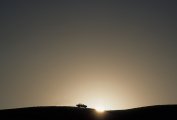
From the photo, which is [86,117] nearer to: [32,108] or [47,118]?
[47,118]

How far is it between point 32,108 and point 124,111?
18.6 meters

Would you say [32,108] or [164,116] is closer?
[164,116]

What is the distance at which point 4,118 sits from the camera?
165 feet

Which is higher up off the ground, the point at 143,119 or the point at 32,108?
the point at 32,108

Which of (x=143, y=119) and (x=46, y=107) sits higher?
(x=46, y=107)

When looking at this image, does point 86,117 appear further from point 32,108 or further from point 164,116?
point 164,116

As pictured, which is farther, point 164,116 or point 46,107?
point 46,107

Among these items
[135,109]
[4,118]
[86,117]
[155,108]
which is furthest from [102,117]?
[4,118]

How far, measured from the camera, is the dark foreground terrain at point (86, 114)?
4803 cm

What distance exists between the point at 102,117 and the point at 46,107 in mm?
11939

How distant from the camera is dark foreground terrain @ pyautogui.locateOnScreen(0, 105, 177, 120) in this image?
48031mm

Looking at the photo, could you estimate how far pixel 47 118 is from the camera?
50125 millimetres

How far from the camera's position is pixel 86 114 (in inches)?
2030

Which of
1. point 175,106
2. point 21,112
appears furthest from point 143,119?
point 21,112
